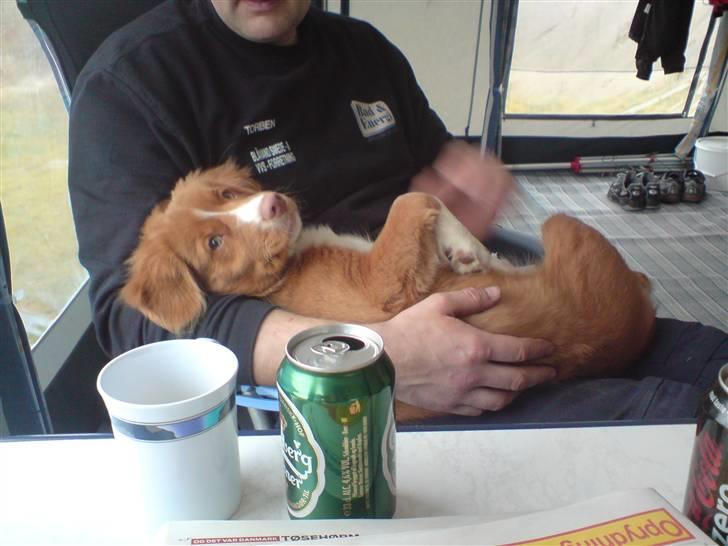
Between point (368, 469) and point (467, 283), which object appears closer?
point (368, 469)

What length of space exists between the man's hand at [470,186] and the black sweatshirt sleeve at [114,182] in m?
0.67

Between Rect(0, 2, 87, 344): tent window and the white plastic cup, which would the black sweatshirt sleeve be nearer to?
the white plastic cup

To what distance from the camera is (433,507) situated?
652 millimetres

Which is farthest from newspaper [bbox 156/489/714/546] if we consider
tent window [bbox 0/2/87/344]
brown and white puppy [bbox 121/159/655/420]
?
tent window [bbox 0/2/87/344]

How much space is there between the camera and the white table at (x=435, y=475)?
2.13ft

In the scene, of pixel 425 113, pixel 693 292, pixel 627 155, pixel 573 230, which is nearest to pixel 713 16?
pixel 627 155

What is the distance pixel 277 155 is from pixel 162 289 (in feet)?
1.31

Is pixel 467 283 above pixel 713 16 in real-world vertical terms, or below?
below

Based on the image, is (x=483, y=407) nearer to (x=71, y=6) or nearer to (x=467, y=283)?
(x=467, y=283)

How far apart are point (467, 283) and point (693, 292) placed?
219 centimetres

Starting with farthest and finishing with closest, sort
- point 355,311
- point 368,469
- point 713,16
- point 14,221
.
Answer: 1. point 713,16
2. point 14,221
3. point 355,311
4. point 368,469

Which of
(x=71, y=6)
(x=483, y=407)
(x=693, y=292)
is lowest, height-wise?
(x=693, y=292)

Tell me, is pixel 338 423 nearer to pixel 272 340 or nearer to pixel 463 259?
pixel 272 340

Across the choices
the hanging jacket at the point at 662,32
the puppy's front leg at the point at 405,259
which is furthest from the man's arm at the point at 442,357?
the hanging jacket at the point at 662,32
